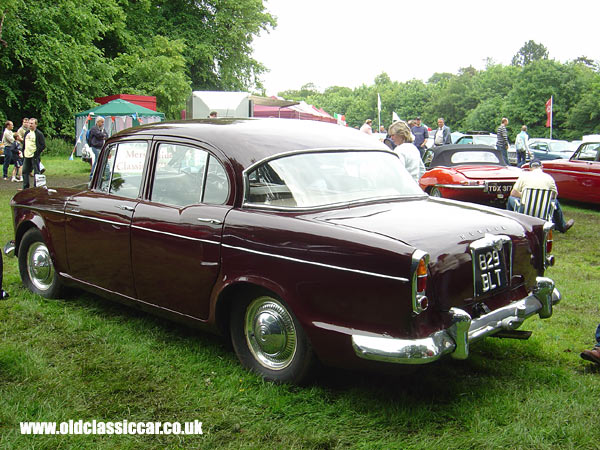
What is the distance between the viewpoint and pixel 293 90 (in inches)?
7343

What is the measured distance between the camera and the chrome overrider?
10.3 feet

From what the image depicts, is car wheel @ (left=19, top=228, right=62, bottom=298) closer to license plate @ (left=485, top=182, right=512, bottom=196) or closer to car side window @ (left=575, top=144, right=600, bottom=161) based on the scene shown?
license plate @ (left=485, top=182, right=512, bottom=196)

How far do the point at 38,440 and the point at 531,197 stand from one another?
7447mm

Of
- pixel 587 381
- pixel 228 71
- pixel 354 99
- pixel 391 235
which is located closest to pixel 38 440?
pixel 391 235

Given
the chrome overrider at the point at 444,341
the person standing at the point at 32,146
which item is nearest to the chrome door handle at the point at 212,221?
the chrome overrider at the point at 444,341

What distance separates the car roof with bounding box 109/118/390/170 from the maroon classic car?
15 mm

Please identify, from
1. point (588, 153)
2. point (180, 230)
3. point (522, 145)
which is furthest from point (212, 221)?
point (522, 145)

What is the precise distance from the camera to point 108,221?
15.6ft

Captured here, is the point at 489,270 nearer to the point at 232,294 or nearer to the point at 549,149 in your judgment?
the point at 232,294

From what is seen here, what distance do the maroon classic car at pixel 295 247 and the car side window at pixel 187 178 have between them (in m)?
0.01

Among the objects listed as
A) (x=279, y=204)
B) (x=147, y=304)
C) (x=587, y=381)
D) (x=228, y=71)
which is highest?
(x=228, y=71)

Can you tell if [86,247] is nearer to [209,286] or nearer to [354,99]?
[209,286]

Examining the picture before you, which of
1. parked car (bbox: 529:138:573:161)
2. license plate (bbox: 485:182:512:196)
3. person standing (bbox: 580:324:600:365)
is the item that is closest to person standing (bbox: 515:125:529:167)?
parked car (bbox: 529:138:573:161)

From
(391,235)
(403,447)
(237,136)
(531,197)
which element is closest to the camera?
(403,447)
